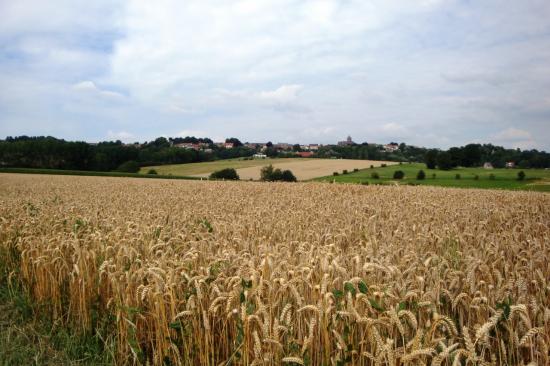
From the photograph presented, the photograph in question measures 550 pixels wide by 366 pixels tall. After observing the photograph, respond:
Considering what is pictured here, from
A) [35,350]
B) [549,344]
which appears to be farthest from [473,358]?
[35,350]

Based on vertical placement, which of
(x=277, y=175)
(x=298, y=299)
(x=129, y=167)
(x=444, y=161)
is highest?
(x=444, y=161)

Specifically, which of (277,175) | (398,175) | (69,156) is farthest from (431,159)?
(69,156)

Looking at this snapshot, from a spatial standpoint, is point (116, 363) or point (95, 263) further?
point (95, 263)

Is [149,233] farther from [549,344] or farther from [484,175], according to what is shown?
[484,175]

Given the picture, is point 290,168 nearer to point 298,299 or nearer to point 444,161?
point 444,161

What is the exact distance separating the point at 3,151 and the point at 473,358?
102 meters

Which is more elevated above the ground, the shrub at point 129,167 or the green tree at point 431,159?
the green tree at point 431,159

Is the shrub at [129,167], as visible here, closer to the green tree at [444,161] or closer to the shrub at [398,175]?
the shrub at [398,175]

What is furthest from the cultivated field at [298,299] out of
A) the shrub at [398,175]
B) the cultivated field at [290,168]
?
the shrub at [398,175]

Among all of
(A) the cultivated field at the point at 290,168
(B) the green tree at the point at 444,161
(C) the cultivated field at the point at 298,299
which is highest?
(B) the green tree at the point at 444,161

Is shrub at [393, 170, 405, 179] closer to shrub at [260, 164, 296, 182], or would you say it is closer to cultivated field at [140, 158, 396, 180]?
cultivated field at [140, 158, 396, 180]

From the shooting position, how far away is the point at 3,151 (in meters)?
84.8

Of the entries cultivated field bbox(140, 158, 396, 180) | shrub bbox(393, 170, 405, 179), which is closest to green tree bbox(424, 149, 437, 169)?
cultivated field bbox(140, 158, 396, 180)

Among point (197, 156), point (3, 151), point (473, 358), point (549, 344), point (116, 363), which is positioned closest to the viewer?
point (473, 358)
